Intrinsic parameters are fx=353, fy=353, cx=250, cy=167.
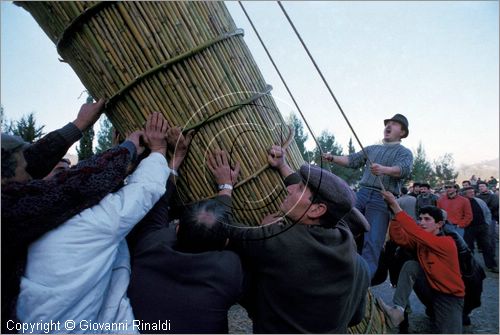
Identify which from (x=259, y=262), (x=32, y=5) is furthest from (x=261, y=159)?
(x=32, y=5)

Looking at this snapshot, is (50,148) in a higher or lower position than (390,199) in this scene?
higher

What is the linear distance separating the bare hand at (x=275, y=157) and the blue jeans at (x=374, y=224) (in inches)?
57.3

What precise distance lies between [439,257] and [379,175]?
1066 millimetres

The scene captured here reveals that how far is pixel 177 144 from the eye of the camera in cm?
154

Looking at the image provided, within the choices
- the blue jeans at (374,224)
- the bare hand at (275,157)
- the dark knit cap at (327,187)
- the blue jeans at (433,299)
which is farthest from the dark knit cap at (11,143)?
the blue jeans at (433,299)

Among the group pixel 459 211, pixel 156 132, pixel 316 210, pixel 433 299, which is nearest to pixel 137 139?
pixel 156 132

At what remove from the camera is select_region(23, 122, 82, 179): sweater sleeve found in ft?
5.17

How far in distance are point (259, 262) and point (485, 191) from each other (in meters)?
8.61

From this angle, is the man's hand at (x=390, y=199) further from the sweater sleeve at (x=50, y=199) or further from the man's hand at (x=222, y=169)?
the sweater sleeve at (x=50, y=199)

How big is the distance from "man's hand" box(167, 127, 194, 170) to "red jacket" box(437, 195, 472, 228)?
256 inches

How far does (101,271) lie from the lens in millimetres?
1315

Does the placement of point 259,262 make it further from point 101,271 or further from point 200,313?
point 101,271

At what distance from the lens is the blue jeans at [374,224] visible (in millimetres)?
2717

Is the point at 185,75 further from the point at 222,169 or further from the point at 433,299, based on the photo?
the point at 433,299
